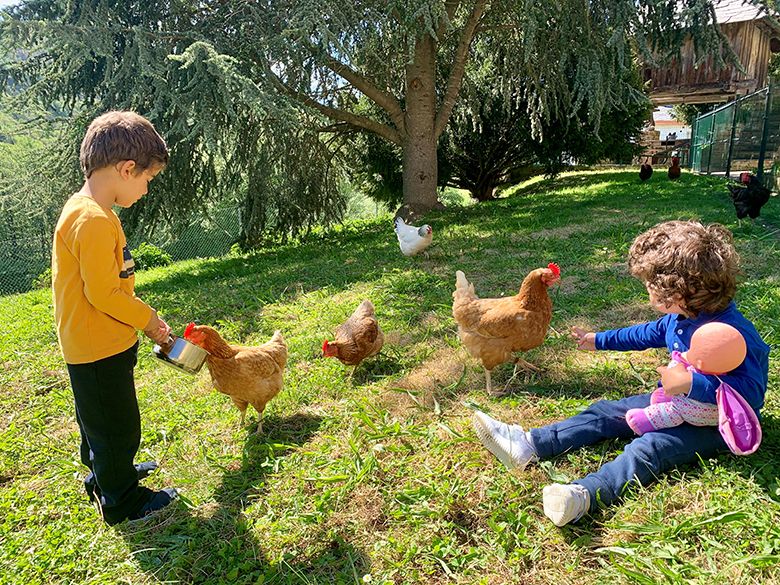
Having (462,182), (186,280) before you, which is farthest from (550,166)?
(186,280)

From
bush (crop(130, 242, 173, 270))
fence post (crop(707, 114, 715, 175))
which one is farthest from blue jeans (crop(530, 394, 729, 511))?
bush (crop(130, 242, 173, 270))

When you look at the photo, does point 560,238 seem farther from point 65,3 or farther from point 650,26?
point 65,3

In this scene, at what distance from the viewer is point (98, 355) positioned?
211cm

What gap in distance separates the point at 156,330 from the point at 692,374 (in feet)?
7.26

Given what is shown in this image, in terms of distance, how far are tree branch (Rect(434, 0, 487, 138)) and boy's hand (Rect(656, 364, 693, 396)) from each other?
953 cm

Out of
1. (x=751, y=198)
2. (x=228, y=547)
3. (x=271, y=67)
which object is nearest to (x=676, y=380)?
(x=228, y=547)

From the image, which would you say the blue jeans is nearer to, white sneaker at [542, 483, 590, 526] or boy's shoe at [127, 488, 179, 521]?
white sneaker at [542, 483, 590, 526]

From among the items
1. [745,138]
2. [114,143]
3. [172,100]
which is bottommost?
[114,143]

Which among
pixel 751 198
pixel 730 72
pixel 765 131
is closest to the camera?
pixel 751 198

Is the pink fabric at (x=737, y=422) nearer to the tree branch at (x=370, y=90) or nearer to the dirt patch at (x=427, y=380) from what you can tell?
the dirt patch at (x=427, y=380)

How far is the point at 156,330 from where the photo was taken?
86.4 inches

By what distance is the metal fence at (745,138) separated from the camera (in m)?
9.25

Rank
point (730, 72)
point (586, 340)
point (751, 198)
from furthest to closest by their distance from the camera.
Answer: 1. point (730, 72)
2. point (751, 198)
3. point (586, 340)

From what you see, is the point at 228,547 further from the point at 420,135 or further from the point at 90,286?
the point at 420,135
